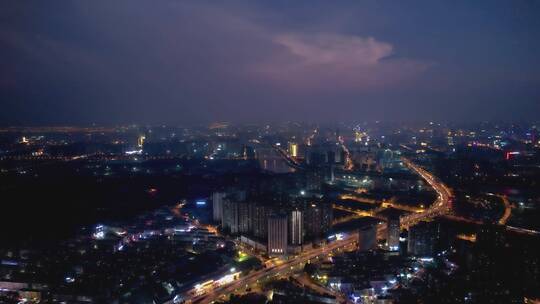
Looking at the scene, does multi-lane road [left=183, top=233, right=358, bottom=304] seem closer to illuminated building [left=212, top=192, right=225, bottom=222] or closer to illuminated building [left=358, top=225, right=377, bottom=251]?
illuminated building [left=358, top=225, right=377, bottom=251]

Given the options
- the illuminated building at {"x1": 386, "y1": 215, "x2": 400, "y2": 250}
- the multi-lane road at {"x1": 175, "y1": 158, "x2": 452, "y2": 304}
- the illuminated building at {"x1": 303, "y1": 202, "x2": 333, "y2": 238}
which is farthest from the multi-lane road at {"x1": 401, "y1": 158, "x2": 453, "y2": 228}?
the illuminated building at {"x1": 303, "y1": 202, "x2": 333, "y2": 238}

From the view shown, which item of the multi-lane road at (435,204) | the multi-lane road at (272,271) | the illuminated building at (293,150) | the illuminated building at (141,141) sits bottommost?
the multi-lane road at (272,271)

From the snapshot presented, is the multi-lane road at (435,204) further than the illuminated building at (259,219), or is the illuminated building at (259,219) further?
the multi-lane road at (435,204)

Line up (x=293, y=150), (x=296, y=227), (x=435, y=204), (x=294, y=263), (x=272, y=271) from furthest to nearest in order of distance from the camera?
1. (x=293, y=150)
2. (x=435, y=204)
3. (x=296, y=227)
4. (x=294, y=263)
5. (x=272, y=271)

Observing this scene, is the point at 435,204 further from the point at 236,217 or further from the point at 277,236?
the point at 236,217

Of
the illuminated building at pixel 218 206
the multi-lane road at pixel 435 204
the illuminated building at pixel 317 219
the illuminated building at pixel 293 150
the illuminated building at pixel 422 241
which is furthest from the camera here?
the illuminated building at pixel 293 150

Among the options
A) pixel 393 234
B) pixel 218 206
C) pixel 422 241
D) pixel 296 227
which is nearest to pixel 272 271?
pixel 296 227

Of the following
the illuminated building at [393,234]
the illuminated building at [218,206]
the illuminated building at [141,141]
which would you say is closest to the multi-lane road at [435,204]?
the illuminated building at [393,234]

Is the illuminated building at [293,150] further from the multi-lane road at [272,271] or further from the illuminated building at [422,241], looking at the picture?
the illuminated building at [422,241]

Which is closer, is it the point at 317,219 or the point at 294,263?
the point at 294,263

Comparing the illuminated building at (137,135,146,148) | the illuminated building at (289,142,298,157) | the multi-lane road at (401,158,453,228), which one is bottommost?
the multi-lane road at (401,158,453,228)
